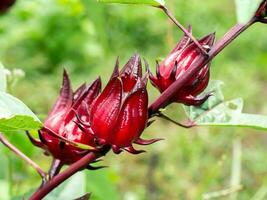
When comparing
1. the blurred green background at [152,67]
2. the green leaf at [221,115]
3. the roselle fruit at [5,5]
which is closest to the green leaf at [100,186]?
the blurred green background at [152,67]

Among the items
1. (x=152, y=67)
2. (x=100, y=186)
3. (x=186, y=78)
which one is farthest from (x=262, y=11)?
(x=152, y=67)

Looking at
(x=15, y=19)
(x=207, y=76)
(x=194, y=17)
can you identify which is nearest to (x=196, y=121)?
(x=207, y=76)

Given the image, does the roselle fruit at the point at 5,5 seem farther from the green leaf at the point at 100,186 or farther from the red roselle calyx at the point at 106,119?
the red roselle calyx at the point at 106,119

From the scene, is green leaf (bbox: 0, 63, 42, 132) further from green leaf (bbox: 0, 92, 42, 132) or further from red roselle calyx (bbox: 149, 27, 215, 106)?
red roselle calyx (bbox: 149, 27, 215, 106)

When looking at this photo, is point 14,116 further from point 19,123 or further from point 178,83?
point 178,83

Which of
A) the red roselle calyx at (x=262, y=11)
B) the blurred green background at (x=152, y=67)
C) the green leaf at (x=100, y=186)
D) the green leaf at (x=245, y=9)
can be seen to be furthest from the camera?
the blurred green background at (x=152, y=67)

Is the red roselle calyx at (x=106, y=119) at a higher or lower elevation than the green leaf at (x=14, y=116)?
lower

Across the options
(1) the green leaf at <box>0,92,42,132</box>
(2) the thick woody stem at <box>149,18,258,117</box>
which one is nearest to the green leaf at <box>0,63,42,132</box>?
(1) the green leaf at <box>0,92,42,132</box>
